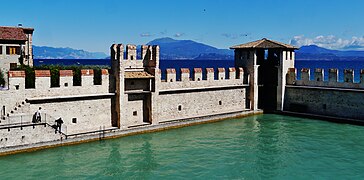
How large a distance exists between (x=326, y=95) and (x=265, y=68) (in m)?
4.92

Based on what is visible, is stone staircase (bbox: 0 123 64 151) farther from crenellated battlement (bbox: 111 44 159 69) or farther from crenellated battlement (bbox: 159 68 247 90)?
crenellated battlement (bbox: 159 68 247 90)

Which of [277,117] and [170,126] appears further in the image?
[277,117]

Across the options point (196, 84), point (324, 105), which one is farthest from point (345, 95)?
point (196, 84)

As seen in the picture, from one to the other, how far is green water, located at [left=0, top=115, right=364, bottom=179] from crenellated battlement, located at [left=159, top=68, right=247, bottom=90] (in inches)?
116

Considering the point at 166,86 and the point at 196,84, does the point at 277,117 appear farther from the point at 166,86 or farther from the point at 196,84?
the point at 166,86

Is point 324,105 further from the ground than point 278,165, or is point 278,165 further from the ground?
point 324,105

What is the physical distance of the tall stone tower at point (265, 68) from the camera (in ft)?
92.1

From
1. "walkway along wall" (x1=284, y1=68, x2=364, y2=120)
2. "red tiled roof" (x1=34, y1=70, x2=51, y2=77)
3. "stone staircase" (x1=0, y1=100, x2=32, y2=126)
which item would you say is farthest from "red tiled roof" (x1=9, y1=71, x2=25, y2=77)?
"walkway along wall" (x1=284, y1=68, x2=364, y2=120)

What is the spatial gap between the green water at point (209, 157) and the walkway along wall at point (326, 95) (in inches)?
101

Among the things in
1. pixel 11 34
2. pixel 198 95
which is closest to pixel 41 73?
pixel 198 95

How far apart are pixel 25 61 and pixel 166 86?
12807 mm

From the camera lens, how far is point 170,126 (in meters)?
23.1

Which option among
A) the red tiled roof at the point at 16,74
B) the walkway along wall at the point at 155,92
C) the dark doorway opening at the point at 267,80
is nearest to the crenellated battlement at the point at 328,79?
the dark doorway opening at the point at 267,80

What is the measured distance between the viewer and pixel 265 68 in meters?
29.4
